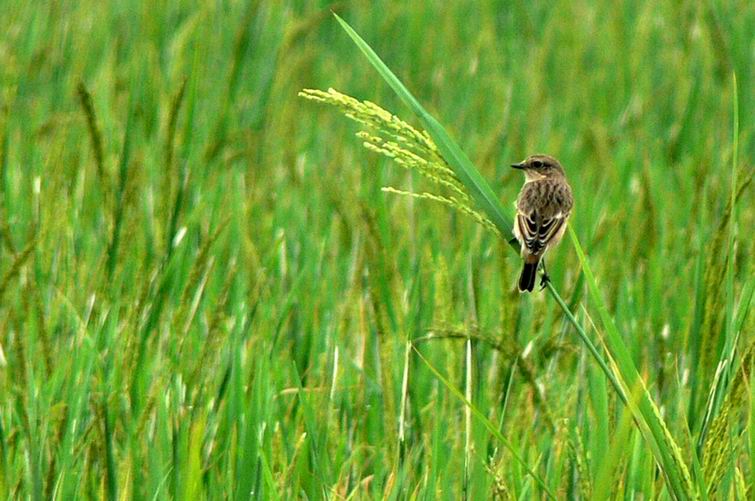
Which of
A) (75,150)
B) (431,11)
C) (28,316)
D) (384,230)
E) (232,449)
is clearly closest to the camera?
(232,449)

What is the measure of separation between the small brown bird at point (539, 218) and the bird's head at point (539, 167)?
58mm

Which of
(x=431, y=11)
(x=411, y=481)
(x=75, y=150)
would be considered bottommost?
(x=411, y=481)

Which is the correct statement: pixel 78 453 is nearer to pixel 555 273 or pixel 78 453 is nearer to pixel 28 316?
pixel 28 316

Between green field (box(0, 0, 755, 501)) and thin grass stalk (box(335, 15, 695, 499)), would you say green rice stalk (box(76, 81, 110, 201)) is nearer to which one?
green field (box(0, 0, 755, 501))

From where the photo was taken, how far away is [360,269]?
4.07 metres

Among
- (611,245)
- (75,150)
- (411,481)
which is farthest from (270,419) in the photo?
(75,150)

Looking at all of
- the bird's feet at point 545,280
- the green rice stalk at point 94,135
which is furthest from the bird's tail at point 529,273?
the green rice stalk at point 94,135

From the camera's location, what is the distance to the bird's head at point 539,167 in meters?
3.71

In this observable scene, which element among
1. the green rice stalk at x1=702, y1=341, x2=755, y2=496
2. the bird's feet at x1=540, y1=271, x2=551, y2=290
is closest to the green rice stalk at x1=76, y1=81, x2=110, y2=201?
the bird's feet at x1=540, y1=271, x2=551, y2=290

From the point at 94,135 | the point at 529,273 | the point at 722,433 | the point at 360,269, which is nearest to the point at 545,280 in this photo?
the point at 722,433

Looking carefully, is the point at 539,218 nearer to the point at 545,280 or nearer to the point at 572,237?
the point at 545,280

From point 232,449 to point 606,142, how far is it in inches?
125

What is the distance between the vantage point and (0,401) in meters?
3.23

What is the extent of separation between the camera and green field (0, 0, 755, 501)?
2.78 meters
